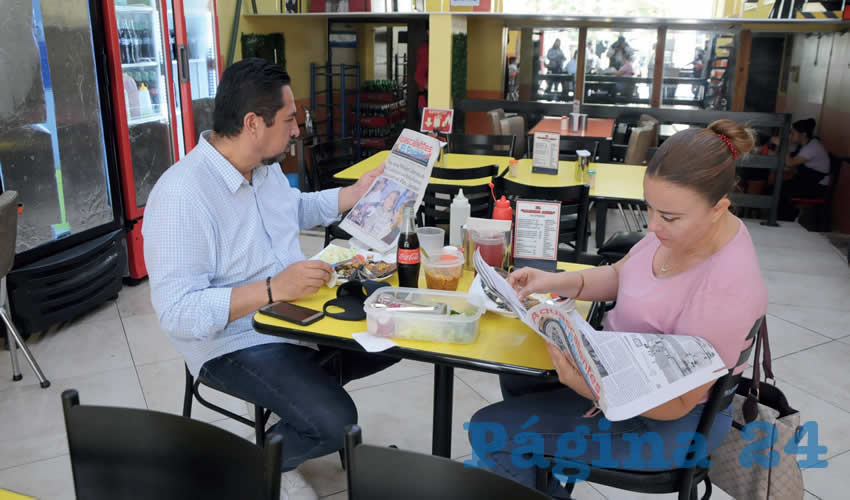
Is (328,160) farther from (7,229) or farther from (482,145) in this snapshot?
(7,229)

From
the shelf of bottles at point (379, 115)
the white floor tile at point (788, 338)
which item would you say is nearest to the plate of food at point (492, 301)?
the white floor tile at point (788, 338)

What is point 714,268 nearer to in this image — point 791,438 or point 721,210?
point 721,210

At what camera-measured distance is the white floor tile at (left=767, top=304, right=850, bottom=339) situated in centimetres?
394

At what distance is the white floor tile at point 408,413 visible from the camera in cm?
277

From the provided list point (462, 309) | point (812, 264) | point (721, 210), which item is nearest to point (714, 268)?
point (721, 210)

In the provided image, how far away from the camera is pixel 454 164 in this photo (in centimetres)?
451

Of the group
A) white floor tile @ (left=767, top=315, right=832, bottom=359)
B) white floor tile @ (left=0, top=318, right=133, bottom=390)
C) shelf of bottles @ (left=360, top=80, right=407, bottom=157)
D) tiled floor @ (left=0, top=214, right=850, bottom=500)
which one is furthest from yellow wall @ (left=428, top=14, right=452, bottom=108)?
white floor tile @ (left=0, top=318, right=133, bottom=390)

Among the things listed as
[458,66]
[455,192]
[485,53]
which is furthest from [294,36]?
[455,192]

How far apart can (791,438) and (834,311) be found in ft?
10.2

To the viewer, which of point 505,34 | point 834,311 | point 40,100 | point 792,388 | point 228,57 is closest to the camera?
point 792,388

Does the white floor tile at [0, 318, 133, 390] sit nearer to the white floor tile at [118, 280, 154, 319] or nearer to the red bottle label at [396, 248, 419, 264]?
the white floor tile at [118, 280, 154, 319]

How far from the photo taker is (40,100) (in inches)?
148

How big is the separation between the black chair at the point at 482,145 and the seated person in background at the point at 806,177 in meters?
3.32

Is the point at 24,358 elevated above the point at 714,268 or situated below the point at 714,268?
below
